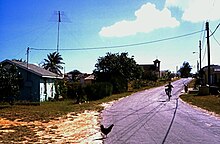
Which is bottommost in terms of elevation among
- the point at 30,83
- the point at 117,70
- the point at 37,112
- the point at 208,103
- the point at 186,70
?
the point at 37,112

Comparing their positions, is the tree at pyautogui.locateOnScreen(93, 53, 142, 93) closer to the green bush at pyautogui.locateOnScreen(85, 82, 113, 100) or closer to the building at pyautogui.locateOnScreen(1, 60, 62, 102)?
the green bush at pyautogui.locateOnScreen(85, 82, 113, 100)

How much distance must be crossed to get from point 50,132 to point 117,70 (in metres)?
38.0

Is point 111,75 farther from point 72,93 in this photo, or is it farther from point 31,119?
point 31,119

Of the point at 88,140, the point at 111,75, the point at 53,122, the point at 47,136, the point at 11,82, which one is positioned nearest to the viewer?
the point at 88,140

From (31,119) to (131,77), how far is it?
119 ft

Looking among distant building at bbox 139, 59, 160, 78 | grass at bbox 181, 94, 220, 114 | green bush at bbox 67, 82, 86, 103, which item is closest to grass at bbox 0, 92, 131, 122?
grass at bbox 181, 94, 220, 114

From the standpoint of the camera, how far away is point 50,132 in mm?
13945

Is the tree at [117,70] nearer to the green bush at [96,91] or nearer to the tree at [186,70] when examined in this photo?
the green bush at [96,91]

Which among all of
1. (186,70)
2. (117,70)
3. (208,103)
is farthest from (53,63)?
(186,70)

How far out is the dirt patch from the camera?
11984 millimetres

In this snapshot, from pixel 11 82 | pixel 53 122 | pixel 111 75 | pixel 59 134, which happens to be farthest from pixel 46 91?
pixel 59 134

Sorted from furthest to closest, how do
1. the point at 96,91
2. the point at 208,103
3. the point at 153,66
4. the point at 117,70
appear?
the point at 153,66
the point at 117,70
the point at 96,91
the point at 208,103

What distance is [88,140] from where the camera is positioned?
11.7m

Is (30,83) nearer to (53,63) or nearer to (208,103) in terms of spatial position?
(208,103)
